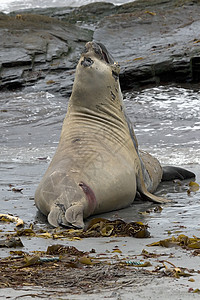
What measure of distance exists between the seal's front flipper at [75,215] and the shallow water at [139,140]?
235 millimetres

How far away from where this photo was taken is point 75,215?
513 centimetres

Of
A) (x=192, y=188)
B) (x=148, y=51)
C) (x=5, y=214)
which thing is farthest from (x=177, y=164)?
(x=148, y=51)

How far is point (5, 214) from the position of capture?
541 cm

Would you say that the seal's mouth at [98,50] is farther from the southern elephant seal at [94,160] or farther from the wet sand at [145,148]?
the wet sand at [145,148]

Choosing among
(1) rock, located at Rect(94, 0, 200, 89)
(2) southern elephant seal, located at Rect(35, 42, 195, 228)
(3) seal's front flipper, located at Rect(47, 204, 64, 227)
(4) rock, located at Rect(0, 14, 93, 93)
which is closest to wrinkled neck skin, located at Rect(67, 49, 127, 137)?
(2) southern elephant seal, located at Rect(35, 42, 195, 228)

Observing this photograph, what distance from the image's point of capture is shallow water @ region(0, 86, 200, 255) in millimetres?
5605

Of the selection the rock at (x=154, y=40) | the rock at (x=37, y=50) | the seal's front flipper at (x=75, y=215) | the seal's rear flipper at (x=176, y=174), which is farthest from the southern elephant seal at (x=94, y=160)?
the rock at (x=37, y=50)

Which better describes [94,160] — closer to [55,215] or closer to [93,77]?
[55,215]

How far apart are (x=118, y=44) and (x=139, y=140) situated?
8.66 m

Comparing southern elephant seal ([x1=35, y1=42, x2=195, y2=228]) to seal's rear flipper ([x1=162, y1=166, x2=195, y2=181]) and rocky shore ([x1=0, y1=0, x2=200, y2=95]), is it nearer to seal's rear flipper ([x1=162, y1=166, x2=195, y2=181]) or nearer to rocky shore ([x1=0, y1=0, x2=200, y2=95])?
seal's rear flipper ([x1=162, y1=166, x2=195, y2=181])

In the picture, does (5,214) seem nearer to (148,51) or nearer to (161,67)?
(161,67)

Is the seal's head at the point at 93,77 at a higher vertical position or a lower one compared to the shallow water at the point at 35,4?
higher

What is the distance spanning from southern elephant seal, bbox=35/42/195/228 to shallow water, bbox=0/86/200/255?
0.61ft

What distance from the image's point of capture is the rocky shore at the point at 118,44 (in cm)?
1681
